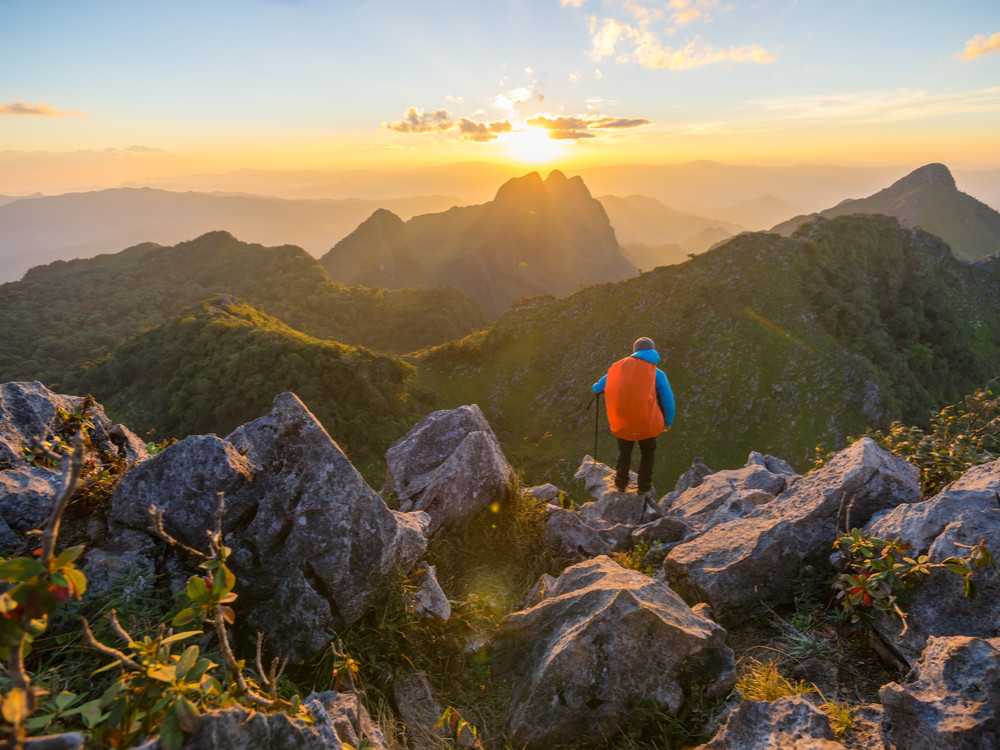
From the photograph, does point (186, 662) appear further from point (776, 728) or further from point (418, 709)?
point (776, 728)

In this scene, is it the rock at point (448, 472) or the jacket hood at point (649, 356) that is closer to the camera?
the rock at point (448, 472)

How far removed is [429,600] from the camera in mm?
6684

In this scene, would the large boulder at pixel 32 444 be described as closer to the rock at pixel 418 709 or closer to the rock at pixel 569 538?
the rock at pixel 418 709

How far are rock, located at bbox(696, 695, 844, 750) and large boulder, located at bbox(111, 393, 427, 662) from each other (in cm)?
425

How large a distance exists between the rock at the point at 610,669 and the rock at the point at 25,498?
5913 millimetres

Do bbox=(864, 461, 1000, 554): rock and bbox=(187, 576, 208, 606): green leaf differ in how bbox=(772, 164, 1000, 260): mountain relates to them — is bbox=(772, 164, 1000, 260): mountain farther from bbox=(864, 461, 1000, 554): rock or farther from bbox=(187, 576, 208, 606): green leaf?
bbox=(187, 576, 208, 606): green leaf

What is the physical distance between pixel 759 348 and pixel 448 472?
2163 inches

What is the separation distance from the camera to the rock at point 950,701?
3963 millimetres

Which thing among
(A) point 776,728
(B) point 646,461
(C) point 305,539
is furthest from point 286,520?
(B) point 646,461

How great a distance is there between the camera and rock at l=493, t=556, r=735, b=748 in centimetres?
536

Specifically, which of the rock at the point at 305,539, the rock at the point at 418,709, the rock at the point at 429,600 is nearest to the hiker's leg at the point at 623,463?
the rock at the point at 429,600

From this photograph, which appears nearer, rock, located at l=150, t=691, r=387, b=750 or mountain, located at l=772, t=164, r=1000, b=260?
rock, located at l=150, t=691, r=387, b=750

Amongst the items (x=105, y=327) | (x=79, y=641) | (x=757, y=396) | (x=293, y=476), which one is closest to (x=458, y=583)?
(x=293, y=476)

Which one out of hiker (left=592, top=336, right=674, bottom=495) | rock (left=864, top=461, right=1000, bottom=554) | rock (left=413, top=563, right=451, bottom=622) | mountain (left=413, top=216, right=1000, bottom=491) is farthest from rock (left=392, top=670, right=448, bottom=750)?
mountain (left=413, top=216, right=1000, bottom=491)
